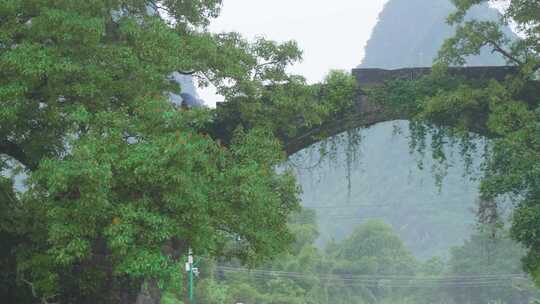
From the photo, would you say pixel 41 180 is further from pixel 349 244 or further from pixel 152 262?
pixel 349 244

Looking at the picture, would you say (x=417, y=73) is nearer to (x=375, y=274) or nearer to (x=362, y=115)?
(x=362, y=115)

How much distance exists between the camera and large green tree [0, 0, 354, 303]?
1113 centimetres

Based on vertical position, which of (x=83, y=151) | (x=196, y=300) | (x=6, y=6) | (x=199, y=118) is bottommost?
(x=196, y=300)

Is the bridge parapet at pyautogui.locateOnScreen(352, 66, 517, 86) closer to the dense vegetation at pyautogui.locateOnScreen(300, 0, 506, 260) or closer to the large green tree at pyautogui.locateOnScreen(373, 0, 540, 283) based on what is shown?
the large green tree at pyautogui.locateOnScreen(373, 0, 540, 283)

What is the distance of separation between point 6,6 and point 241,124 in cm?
541

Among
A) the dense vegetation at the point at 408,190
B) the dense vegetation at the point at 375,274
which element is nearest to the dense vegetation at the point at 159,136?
the dense vegetation at the point at 375,274

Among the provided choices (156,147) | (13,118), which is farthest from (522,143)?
(13,118)

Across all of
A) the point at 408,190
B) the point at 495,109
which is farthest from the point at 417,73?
the point at 408,190

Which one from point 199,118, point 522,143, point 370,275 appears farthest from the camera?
point 370,275

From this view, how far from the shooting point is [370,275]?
210 feet

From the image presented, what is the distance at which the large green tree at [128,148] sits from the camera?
11.1 metres

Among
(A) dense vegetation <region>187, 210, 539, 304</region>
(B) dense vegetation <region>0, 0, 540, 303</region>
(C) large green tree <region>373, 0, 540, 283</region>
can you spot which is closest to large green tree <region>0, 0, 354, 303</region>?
(B) dense vegetation <region>0, 0, 540, 303</region>

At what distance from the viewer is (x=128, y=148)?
11.3 m

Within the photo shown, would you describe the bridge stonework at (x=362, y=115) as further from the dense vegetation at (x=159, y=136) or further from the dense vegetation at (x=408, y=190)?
the dense vegetation at (x=408, y=190)
